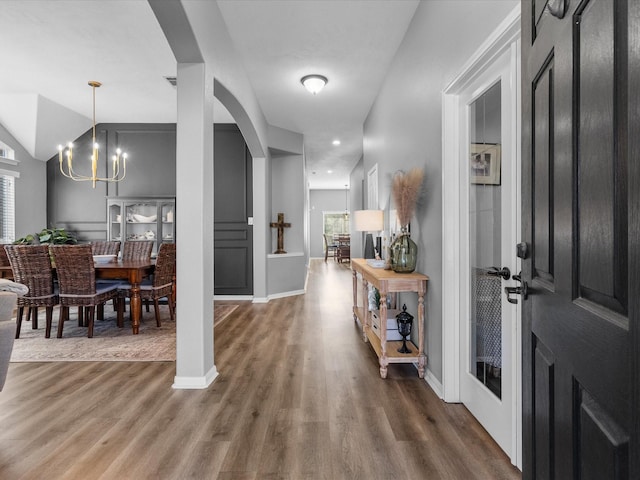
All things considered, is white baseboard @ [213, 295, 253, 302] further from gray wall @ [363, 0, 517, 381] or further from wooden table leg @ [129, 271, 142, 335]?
gray wall @ [363, 0, 517, 381]

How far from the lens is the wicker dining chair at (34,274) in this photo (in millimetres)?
3662

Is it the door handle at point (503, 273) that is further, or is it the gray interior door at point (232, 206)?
the gray interior door at point (232, 206)

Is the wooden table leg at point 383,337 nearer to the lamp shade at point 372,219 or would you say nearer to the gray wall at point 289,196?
the lamp shade at point 372,219

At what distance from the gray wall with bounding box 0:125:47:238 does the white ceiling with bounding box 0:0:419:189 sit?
144mm

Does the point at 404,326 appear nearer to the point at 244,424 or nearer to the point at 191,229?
the point at 244,424

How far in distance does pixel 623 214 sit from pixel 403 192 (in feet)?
7.35

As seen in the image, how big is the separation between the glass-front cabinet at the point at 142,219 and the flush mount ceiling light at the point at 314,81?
301 centimetres

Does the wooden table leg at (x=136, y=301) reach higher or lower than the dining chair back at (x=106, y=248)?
lower

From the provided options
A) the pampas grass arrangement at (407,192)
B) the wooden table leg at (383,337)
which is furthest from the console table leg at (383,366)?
the pampas grass arrangement at (407,192)

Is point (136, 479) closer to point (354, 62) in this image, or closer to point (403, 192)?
point (403, 192)

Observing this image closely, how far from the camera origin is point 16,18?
316 cm

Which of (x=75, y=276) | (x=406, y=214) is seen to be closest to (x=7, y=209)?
(x=75, y=276)

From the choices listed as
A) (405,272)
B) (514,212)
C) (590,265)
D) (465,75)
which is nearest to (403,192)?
(405,272)

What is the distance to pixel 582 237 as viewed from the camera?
0.71 meters
